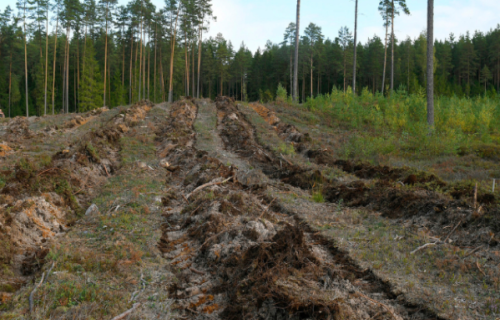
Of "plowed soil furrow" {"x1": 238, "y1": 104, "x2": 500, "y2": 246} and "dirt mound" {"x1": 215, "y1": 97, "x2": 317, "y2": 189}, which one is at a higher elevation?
"dirt mound" {"x1": 215, "y1": 97, "x2": 317, "y2": 189}

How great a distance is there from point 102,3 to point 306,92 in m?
38.3

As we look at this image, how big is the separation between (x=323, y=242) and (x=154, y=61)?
168 ft

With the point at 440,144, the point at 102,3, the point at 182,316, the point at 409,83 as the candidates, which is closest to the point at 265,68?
the point at 409,83

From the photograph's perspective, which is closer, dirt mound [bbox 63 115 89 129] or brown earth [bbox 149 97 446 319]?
brown earth [bbox 149 97 446 319]

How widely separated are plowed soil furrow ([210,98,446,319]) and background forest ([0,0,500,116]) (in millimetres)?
21976

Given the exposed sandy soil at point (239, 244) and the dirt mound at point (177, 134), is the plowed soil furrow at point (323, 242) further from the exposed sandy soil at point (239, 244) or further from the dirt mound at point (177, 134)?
the dirt mound at point (177, 134)

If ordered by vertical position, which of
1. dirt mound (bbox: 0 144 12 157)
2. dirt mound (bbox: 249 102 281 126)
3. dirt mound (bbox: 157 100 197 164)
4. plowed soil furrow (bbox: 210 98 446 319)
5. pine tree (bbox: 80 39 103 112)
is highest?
pine tree (bbox: 80 39 103 112)

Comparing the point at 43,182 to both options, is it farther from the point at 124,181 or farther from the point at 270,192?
the point at 270,192

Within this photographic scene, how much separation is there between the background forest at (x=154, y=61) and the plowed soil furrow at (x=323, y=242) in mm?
21976

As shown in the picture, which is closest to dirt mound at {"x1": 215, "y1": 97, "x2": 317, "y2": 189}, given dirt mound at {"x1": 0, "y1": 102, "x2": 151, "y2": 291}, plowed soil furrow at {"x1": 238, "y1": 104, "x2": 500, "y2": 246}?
plowed soil furrow at {"x1": 238, "y1": 104, "x2": 500, "y2": 246}

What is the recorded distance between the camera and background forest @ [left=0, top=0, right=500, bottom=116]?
4053cm

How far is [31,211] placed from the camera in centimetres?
584

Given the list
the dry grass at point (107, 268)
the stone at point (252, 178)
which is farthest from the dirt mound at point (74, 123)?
the stone at point (252, 178)

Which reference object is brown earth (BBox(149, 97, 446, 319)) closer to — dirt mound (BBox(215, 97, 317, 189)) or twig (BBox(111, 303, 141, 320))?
twig (BBox(111, 303, 141, 320))
